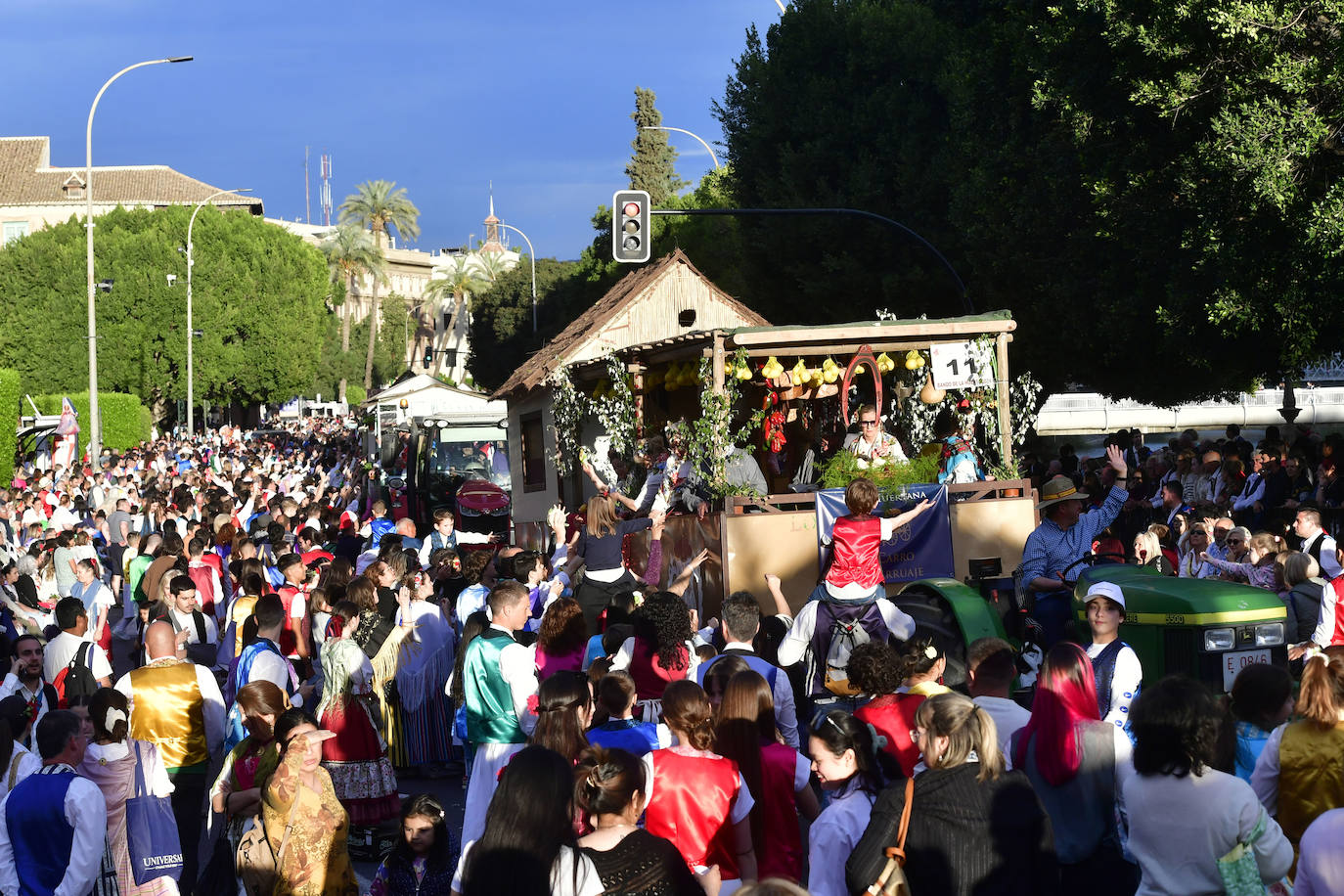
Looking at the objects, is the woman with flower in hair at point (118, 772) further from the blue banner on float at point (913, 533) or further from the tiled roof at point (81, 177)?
the tiled roof at point (81, 177)

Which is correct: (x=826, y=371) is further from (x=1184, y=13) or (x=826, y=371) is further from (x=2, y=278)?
(x=2, y=278)

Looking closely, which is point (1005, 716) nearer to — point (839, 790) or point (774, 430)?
point (839, 790)

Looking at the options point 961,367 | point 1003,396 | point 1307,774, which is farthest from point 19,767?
point 1003,396

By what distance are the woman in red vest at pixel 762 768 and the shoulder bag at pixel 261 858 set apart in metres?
1.81

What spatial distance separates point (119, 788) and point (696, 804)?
114 inches

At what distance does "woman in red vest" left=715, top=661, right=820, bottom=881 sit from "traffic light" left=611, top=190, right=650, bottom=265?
15107mm

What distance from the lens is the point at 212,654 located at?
12078mm

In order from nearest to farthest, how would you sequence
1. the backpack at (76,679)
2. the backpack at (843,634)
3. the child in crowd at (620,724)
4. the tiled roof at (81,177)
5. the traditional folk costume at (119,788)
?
the child in crowd at (620,724), the traditional folk costume at (119,788), the backpack at (843,634), the backpack at (76,679), the tiled roof at (81,177)

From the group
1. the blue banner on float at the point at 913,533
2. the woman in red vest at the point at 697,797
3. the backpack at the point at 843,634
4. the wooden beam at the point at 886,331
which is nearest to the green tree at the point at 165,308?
the wooden beam at the point at 886,331

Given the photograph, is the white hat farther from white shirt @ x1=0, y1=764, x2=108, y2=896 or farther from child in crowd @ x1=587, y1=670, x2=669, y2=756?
white shirt @ x1=0, y1=764, x2=108, y2=896

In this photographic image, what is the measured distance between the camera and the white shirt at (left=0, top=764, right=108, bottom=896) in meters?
Answer: 5.70

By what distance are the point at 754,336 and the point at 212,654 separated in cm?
521

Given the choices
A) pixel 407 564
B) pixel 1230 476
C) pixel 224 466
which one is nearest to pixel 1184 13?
pixel 1230 476

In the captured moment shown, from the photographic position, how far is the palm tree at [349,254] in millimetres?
99250
